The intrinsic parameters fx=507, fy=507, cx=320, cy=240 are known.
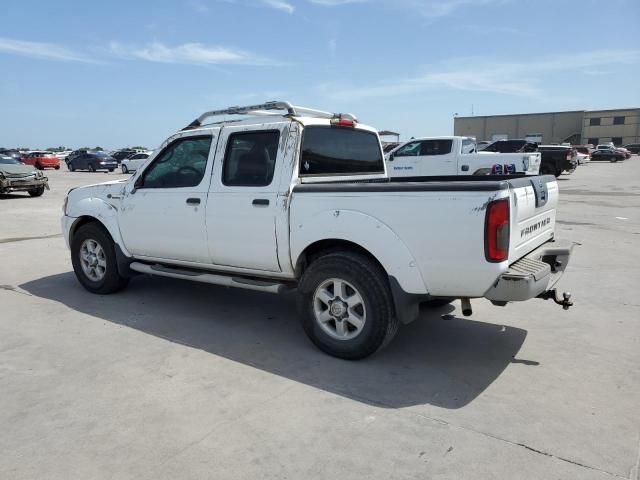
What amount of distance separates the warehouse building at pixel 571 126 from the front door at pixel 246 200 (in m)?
80.5

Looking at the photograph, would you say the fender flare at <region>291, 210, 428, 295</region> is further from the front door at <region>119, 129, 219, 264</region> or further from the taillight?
the front door at <region>119, 129, 219, 264</region>

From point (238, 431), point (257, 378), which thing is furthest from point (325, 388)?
point (238, 431)

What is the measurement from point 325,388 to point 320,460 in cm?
84

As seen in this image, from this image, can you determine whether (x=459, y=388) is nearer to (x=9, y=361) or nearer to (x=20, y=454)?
(x=20, y=454)

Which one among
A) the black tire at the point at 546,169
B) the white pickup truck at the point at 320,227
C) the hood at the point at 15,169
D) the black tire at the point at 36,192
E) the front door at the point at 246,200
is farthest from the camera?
the black tire at the point at 546,169

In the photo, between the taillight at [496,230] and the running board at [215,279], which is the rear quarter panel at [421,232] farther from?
the running board at [215,279]

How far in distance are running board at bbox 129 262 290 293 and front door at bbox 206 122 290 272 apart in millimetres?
127

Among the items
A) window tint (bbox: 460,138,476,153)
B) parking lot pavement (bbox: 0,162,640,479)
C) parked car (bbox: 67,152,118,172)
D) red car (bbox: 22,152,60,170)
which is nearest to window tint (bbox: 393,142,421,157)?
window tint (bbox: 460,138,476,153)

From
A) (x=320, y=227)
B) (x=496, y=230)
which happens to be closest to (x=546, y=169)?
(x=320, y=227)

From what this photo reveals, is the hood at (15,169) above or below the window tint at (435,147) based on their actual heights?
below

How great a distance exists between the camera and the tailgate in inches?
139

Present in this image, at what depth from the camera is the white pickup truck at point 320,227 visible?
343cm

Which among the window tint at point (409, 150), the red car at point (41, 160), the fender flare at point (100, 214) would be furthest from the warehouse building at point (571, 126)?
the fender flare at point (100, 214)

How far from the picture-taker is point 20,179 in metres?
17.4
